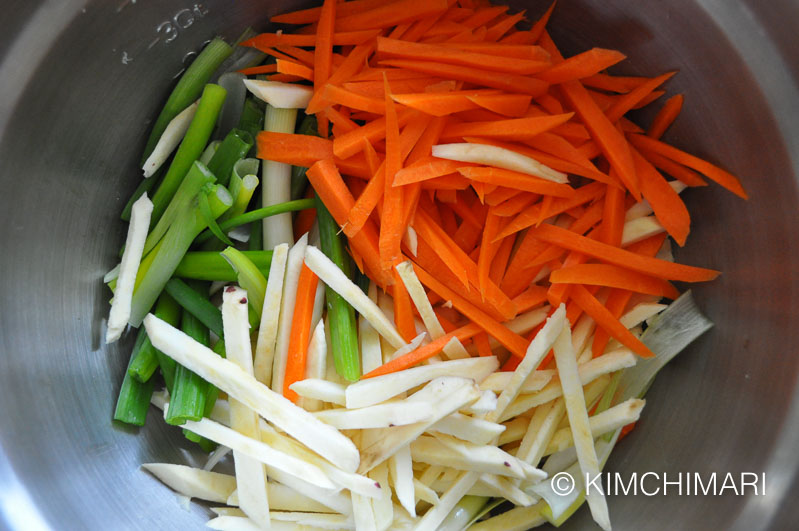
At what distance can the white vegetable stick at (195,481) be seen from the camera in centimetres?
132

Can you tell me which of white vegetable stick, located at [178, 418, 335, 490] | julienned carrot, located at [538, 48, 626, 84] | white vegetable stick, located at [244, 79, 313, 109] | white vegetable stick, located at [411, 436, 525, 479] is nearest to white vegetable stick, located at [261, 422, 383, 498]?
white vegetable stick, located at [178, 418, 335, 490]

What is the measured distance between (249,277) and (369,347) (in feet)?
1.03

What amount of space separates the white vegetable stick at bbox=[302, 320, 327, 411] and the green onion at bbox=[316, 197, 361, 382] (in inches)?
1.4

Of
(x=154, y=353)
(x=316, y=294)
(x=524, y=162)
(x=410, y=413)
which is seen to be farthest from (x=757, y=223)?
(x=154, y=353)

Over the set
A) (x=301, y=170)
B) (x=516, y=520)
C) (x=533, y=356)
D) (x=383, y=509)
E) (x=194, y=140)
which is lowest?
(x=516, y=520)

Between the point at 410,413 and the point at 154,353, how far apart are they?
0.62 meters

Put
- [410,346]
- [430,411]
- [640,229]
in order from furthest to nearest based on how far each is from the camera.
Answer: [640,229]
[410,346]
[430,411]

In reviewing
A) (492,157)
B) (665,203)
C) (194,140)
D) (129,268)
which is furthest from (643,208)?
(129,268)

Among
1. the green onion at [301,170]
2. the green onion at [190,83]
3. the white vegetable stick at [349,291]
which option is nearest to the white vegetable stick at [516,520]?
the white vegetable stick at [349,291]

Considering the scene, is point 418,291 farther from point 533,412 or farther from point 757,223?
point 757,223

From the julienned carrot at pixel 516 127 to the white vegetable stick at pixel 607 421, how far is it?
63cm

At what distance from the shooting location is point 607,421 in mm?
1295

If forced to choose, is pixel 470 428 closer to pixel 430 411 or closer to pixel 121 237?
pixel 430 411

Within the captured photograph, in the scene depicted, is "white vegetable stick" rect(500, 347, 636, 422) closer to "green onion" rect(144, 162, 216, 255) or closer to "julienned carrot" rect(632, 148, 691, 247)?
"julienned carrot" rect(632, 148, 691, 247)
